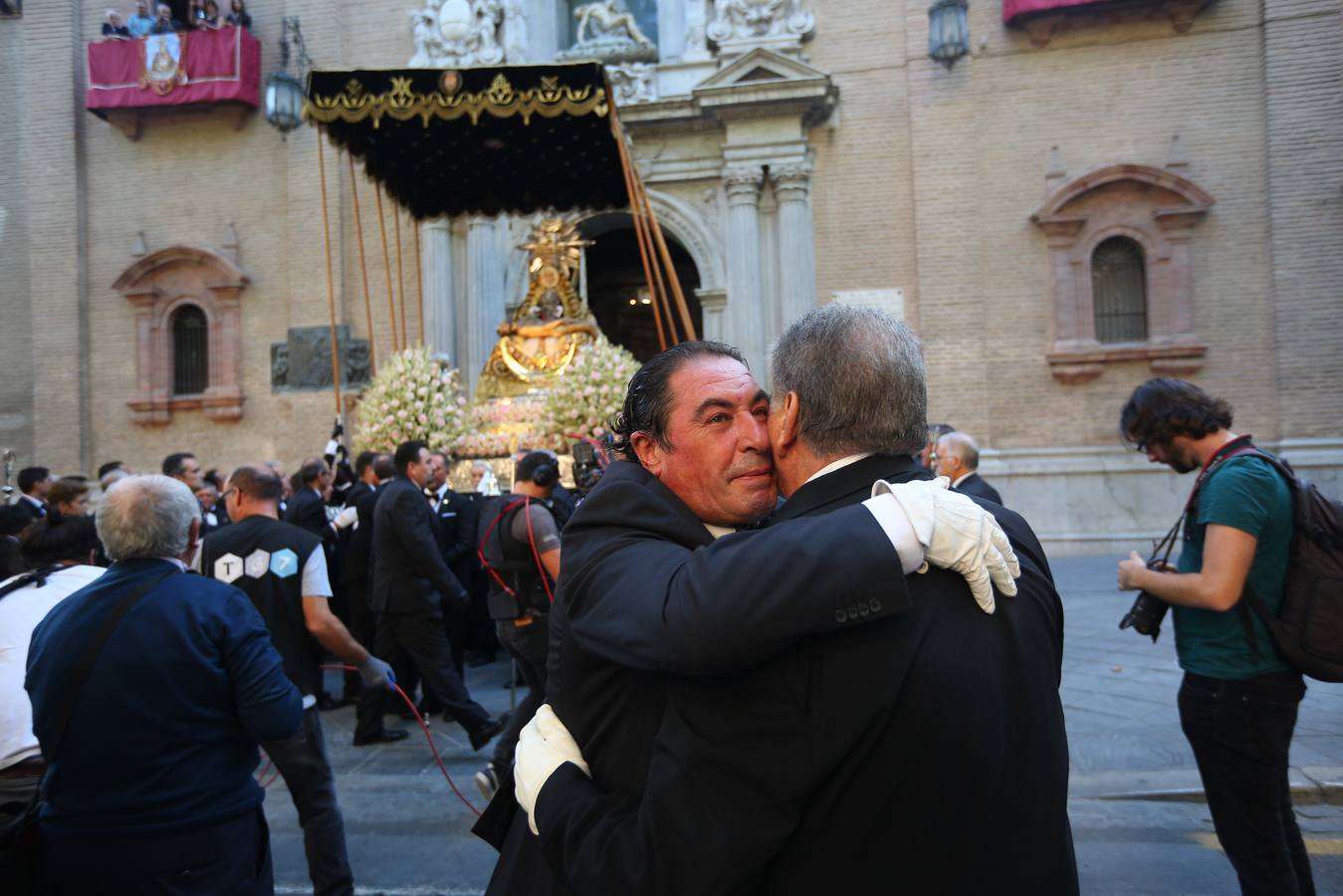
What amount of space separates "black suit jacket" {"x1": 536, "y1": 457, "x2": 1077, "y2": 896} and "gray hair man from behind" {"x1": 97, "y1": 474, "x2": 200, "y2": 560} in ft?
6.64

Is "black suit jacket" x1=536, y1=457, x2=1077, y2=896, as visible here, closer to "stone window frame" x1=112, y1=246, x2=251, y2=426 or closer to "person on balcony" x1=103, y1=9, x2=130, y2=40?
"stone window frame" x1=112, y1=246, x2=251, y2=426

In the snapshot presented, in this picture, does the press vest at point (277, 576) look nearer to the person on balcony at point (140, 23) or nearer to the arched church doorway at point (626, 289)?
the arched church doorway at point (626, 289)

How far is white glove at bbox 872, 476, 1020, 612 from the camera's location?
1352 mm

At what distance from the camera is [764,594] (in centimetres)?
127

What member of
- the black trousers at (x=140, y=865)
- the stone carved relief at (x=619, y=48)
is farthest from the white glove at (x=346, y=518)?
the stone carved relief at (x=619, y=48)

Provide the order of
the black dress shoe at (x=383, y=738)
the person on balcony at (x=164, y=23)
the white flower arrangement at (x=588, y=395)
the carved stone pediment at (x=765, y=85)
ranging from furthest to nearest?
the person on balcony at (x=164, y=23), the carved stone pediment at (x=765, y=85), the white flower arrangement at (x=588, y=395), the black dress shoe at (x=383, y=738)

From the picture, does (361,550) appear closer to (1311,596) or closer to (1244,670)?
(1244,670)

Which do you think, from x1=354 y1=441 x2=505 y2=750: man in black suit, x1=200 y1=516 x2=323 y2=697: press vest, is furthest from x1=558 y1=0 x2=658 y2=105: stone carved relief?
x1=200 y1=516 x2=323 y2=697: press vest

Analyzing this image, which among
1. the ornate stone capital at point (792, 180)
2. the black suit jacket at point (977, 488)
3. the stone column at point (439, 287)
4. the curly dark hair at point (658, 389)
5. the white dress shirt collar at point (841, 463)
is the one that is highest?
the ornate stone capital at point (792, 180)

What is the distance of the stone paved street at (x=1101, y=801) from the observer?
4.20 metres

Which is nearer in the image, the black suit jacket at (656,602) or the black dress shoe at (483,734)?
the black suit jacket at (656,602)

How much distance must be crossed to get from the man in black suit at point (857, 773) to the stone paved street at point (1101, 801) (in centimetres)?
309

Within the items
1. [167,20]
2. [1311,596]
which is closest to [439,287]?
[167,20]

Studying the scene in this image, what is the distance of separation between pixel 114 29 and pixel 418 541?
14499 millimetres
